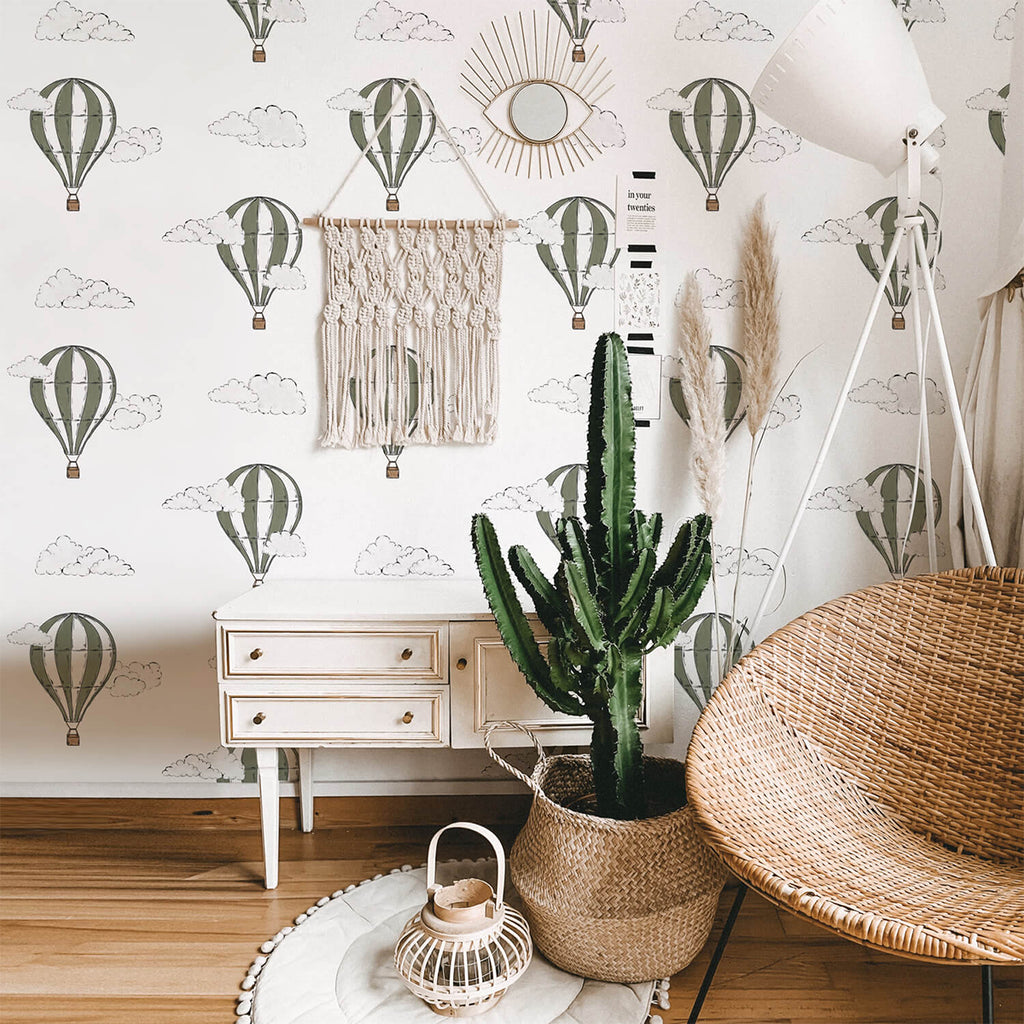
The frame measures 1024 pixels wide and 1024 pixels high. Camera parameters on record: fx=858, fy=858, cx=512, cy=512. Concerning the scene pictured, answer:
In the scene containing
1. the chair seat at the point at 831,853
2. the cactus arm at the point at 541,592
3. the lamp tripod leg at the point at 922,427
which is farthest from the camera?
the lamp tripod leg at the point at 922,427

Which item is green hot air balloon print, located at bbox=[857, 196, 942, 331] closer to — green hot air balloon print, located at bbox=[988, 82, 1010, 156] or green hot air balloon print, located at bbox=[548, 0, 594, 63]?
green hot air balloon print, located at bbox=[988, 82, 1010, 156]

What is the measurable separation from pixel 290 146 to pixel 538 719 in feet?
5.01

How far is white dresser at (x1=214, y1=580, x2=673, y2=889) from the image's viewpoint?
187 centimetres

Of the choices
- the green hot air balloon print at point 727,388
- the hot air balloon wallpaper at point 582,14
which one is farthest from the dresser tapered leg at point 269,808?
the hot air balloon wallpaper at point 582,14

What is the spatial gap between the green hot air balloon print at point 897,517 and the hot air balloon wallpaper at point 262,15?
1.86m

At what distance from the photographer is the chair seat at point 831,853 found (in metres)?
1.10

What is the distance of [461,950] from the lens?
1.55 m

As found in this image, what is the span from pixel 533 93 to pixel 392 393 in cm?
83

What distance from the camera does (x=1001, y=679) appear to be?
152cm

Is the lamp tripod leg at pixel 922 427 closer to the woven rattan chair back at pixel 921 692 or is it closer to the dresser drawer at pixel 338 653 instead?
the woven rattan chair back at pixel 921 692

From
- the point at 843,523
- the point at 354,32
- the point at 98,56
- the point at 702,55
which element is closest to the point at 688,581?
the point at 843,523

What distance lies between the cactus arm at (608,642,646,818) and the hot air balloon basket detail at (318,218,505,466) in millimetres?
762

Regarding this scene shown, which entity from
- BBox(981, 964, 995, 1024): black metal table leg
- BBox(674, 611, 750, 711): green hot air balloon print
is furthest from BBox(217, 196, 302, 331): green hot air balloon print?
BBox(981, 964, 995, 1024): black metal table leg

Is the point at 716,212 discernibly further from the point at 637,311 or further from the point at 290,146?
the point at 290,146
